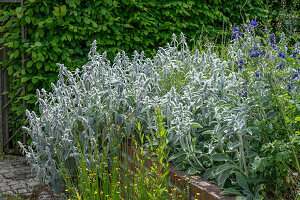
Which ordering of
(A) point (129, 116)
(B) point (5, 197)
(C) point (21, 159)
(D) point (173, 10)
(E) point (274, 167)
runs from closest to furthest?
(E) point (274, 167), (A) point (129, 116), (B) point (5, 197), (C) point (21, 159), (D) point (173, 10)

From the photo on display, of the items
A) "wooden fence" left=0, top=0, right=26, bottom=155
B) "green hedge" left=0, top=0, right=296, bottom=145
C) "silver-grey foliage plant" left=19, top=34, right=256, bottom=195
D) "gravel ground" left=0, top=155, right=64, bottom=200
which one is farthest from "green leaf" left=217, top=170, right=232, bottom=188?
"wooden fence" left=0, top=0, right=26, bottom=155

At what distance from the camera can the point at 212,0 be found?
20.0ft

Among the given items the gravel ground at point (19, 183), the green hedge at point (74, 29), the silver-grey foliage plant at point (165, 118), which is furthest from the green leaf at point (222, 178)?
the green hedge at point (74, 29)

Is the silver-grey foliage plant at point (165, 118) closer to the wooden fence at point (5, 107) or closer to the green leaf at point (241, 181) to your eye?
the green leaf at point (241, 181)

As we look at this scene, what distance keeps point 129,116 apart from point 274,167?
143 centimetres

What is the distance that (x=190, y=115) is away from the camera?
127 inches

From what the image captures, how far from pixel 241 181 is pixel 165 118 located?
3.77ft

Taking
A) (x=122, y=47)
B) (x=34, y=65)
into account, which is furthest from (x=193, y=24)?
(x=34, y=65)

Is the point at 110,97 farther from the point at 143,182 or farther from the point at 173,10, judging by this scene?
the point at 173,10

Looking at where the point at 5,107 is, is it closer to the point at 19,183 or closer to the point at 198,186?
the point at 19,183

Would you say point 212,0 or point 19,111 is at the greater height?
point 212,0

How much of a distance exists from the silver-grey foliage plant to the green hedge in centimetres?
118

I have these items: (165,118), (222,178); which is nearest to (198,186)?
(222,178)

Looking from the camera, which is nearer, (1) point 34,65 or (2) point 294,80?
(2) point 294,80
